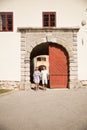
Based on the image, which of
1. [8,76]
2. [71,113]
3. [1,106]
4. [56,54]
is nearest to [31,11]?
[56,54]

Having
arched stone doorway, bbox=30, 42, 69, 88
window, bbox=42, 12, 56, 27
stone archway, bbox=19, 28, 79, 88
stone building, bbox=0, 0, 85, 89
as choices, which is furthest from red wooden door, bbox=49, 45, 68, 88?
window, bbox=42, 12, 56, 27

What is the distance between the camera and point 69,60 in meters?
18.6

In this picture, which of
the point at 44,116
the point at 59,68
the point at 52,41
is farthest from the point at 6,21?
the point at 44,116

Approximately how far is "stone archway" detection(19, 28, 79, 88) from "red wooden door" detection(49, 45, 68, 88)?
494 mm

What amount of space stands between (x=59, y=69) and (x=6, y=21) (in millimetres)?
4627

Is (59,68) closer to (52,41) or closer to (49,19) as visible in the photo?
(52,41)

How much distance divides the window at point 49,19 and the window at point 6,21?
213cm

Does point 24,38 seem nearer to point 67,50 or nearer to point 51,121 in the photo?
point 67,50

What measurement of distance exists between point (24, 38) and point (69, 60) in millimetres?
3213

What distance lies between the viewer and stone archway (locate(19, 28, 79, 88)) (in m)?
18.5

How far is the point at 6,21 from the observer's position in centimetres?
1861

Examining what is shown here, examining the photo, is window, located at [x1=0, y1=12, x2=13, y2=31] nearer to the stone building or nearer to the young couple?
the stone building

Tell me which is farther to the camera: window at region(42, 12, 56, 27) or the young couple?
window at region(42, 12, 56, 27)

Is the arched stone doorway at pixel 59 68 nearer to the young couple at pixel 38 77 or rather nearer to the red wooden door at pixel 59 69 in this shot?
the red wooden door at pixel 59 69
